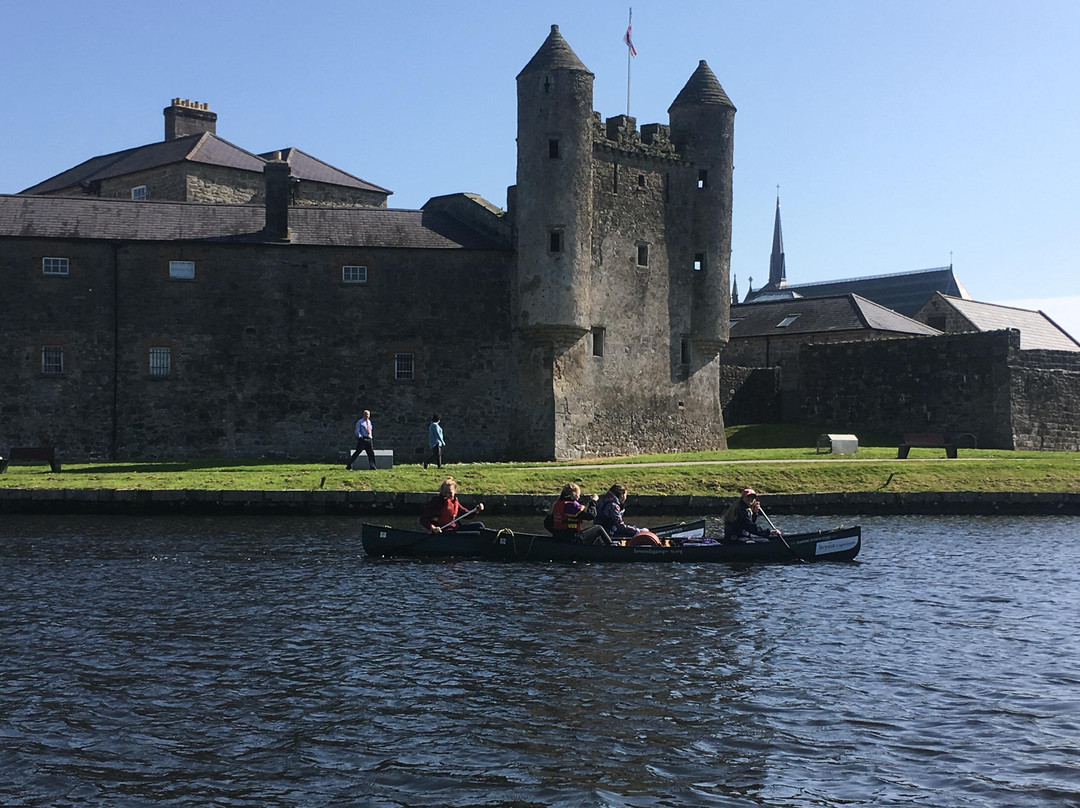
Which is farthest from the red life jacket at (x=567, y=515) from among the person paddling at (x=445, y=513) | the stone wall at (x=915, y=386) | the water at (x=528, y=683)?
the stone wall at (x=915, y=386)

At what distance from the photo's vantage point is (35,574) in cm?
2194

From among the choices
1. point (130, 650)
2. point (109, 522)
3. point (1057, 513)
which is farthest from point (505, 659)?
point (1057, 513)

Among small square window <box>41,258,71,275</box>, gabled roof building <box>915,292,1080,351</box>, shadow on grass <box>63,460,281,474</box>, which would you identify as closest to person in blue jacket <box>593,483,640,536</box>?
shadow on grass <box>63,460,281,474</box>

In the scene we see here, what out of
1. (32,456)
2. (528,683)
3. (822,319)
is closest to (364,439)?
(32,456)

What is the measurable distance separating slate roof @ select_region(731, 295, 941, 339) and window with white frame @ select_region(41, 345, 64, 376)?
38.5 meters

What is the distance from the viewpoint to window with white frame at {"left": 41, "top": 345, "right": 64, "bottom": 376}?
42.0 meters

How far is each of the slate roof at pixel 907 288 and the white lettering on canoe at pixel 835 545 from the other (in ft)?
295

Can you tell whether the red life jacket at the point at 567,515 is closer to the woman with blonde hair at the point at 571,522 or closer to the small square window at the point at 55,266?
the woman with blonde hair at the point at 571,522

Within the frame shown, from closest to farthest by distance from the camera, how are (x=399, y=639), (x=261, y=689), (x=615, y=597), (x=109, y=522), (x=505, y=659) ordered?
(x=261, y=689), (x=505, y=659), (x=399, y=639), (x=615, y=597), (x=109, y=522)

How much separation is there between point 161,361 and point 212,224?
224 inches

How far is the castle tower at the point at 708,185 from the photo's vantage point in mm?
49719

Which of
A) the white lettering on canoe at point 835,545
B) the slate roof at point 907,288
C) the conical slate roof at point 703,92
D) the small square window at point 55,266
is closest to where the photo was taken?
the white lettering on canoe at point 835,545

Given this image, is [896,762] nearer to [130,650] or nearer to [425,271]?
[130,650]

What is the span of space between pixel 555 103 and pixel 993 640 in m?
30.9
